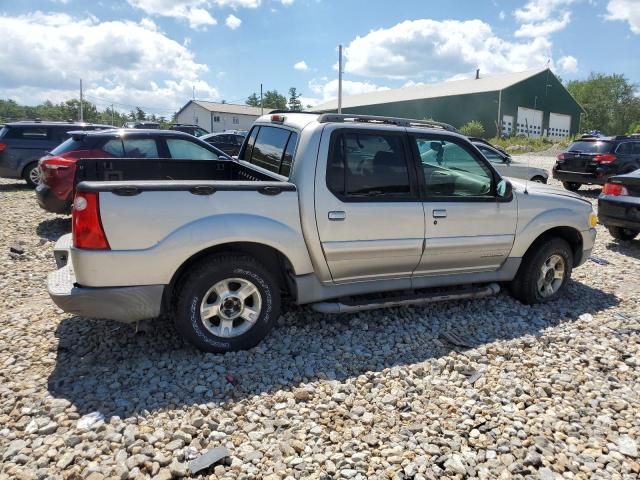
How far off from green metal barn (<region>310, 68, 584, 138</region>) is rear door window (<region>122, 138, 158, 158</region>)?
3869cm

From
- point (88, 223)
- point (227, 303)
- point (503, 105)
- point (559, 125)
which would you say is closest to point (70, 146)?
point (88, 223)

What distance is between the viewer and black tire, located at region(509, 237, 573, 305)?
4.96m

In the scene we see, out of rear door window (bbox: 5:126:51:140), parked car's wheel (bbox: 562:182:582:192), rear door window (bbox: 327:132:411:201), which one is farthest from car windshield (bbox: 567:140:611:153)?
rear door window (bbox: 5:126:51:140)

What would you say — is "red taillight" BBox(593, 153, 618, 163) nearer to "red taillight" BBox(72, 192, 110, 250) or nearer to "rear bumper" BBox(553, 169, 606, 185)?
"rear bumper" BBox(553, 169, 606, 185)

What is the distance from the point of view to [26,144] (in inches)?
462

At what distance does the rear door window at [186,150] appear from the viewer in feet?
26.8

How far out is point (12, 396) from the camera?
316 centimetres

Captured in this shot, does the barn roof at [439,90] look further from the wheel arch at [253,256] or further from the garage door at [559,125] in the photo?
the wheel arch at [253,256]

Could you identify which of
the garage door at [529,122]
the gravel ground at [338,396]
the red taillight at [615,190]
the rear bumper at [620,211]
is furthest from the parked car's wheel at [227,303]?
the garage door at [529,122]

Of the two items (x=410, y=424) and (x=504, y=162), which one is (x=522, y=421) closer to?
(x=410, y=424)

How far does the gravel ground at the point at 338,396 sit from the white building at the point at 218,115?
194 ft

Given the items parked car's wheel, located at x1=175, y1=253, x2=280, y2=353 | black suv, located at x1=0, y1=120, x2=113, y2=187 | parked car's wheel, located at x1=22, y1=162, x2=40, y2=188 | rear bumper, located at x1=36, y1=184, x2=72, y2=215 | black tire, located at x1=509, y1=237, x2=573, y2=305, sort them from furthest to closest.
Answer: parked car's wheel, located at x1=22, y1=162, x2=40, y2=188, black suv, located at x1=0, y1=120, x2=113, y2=187, rear bumper, located at x1=36, y1=184, x2=72, y2=215, black tire, located at x1=509, y1=237, x2=573, y2=305, parked car's wheel, located at x1=175, y1=253, x2=280, y2=353

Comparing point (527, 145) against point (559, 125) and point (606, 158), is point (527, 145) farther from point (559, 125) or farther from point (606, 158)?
point (606, 158)

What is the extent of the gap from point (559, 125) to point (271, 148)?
49375mm
